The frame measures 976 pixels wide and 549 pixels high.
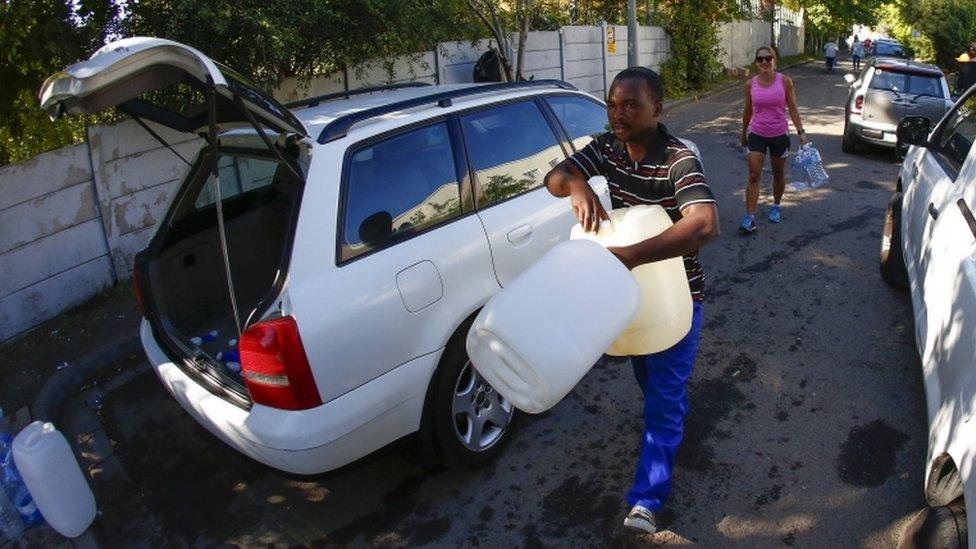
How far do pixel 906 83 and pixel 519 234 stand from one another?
9.68m

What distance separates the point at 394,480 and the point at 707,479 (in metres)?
1.47

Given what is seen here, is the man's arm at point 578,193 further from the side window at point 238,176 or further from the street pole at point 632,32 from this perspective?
the street pole at point 632,32

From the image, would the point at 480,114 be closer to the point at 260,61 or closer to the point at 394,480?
the point at 394,480

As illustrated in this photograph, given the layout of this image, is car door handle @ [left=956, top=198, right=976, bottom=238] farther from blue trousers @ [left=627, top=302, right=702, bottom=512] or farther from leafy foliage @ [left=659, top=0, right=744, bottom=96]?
leafy foliage @ [left=659, top=0, right=744, bottom=96]

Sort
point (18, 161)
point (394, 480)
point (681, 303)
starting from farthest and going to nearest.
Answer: point (18, 161) < point (394, 480) < point (681, 303)

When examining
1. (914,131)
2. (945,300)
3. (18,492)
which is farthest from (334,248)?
(914,131)

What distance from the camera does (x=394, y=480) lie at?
3281 mm

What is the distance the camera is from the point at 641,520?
270cm

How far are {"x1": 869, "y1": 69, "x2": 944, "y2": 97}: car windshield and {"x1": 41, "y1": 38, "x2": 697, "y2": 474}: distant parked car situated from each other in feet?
28.0

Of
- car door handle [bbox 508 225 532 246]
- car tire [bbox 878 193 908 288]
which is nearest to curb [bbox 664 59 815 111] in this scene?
car tire [bbox 878 193 908 288]

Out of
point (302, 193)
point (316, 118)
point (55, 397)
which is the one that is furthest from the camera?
point (55, 397)

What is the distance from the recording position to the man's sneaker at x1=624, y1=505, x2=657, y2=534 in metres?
2.70

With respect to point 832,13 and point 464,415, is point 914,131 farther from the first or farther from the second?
point 832,13

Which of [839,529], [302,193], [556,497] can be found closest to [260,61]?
[302,193]
